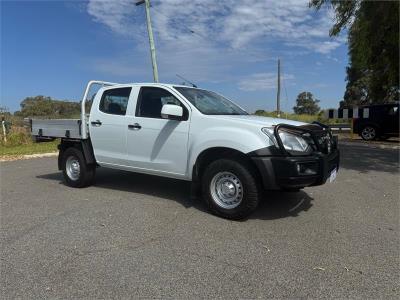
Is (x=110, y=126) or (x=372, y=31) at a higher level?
(x=372, y=31)

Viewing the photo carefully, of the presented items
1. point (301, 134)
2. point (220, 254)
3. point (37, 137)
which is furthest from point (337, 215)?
point (37, 137)

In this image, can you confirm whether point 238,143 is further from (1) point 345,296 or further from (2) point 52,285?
(2) point 52,285

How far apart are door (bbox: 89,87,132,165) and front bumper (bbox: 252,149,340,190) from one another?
8.46 ft

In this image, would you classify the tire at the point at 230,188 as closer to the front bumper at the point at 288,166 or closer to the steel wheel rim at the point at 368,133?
the front bumper at the point at 288,166

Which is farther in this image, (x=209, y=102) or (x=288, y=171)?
(x=209, y=102)

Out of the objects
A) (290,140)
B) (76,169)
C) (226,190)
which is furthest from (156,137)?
(76,169)

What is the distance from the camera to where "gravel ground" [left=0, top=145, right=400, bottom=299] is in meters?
3.54

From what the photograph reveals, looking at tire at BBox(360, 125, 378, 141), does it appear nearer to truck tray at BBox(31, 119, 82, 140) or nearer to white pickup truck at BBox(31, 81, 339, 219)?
white pickup truck at BBox(31, 81, 339, 219)

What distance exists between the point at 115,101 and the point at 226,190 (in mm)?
2688

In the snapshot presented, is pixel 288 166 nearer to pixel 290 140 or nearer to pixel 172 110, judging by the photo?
pixel 290 140

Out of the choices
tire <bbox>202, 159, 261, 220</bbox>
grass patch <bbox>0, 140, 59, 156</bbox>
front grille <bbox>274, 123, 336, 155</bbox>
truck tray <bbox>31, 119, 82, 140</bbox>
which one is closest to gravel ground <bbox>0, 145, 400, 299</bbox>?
tire <bbox>202, 159, 261, 220</bbox>

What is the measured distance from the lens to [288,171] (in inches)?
195

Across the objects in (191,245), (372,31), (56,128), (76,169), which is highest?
(372,31)

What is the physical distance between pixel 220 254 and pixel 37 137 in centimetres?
558
